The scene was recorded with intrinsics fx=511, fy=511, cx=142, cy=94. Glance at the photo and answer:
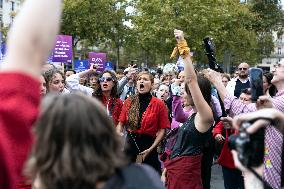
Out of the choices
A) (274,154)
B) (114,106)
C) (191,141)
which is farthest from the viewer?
(114,106)

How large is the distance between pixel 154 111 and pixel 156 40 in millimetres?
24529

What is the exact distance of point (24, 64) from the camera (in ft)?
4.59

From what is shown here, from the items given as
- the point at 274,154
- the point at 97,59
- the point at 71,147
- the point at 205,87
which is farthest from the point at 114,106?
the point at 97,59

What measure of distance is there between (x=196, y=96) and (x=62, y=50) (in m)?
9.12

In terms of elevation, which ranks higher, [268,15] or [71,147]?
[268,15]

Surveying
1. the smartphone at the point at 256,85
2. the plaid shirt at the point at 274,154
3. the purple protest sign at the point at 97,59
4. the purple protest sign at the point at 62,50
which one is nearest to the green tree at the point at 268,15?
the purple protest sign at the point at 97,59

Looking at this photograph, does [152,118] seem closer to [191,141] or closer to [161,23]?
[191,141]

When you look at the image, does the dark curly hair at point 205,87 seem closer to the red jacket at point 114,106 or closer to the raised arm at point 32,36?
the red jacket at point 114,106

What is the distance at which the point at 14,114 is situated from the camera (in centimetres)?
136

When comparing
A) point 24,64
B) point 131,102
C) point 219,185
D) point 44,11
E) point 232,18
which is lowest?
point 219,185

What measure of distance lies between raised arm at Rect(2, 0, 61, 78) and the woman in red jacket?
5.35 m

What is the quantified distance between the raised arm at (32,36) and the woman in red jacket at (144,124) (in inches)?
211

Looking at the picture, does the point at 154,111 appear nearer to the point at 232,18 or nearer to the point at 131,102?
the point at 131,102

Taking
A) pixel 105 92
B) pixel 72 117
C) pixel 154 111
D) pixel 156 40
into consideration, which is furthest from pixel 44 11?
pixel 156 40
